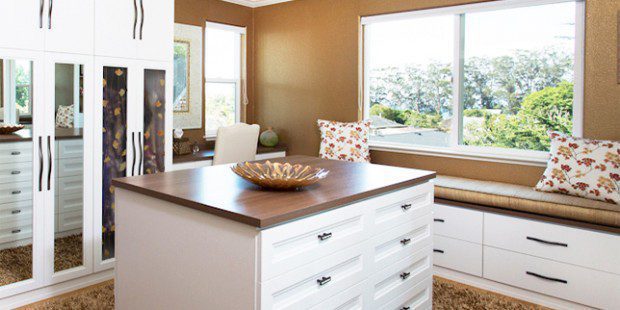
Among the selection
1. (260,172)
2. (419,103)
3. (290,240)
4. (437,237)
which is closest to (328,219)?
(290,240)

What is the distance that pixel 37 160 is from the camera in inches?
116

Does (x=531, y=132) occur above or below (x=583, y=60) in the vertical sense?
→ below

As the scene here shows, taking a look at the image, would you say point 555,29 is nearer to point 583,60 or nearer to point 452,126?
point 583,60

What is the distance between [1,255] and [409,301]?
2325 millimetres

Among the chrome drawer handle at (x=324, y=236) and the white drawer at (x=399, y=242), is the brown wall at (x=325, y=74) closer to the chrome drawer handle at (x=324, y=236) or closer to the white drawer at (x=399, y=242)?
the white drawer at (x=399, y=242)

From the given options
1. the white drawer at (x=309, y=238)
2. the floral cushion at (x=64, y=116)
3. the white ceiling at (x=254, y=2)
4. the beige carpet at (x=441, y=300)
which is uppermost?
the white ceiling at (x=254, y=2)

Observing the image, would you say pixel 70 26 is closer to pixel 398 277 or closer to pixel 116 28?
pixel 116 28

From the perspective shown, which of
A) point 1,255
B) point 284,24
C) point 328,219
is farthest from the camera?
point 284,24

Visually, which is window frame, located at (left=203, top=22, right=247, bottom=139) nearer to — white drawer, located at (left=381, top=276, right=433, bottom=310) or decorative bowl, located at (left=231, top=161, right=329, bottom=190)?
decorative bowl, located at (left=231, top=161, right=329, bottom=190)

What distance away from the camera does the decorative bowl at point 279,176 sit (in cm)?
200

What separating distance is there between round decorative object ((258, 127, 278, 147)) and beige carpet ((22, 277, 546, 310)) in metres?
2.35

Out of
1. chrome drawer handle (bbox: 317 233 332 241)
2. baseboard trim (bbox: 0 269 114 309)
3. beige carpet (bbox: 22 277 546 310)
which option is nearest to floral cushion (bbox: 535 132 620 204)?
beige carpet (bbox: 22 277 546 310)

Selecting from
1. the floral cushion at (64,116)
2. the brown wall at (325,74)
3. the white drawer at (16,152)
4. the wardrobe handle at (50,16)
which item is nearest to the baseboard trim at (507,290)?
the brown wall at (325,74)

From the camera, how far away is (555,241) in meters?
3.05
